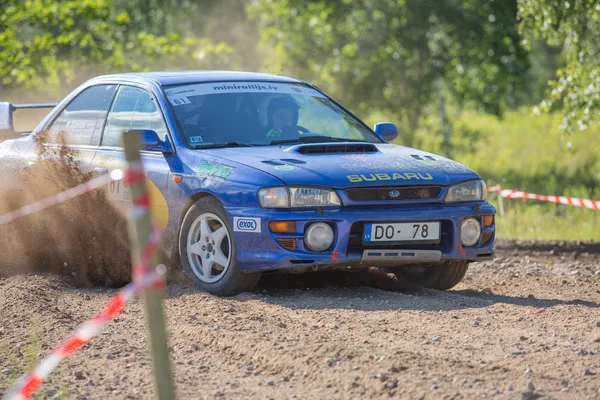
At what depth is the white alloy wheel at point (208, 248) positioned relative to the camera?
7.34m

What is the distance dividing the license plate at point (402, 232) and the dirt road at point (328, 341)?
1.39 ft

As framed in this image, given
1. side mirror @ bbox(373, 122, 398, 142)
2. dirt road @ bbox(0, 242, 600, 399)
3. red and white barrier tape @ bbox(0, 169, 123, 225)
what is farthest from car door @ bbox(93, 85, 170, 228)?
side mirror @ bbox(373, 122, 398, 142)

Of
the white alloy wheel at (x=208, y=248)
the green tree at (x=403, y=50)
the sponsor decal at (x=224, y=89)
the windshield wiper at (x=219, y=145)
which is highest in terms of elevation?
the green tree at (x=403, y=50)

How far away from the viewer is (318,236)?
7031 mm

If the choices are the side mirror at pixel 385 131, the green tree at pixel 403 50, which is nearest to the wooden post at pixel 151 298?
the side mirror at pixel 385 131

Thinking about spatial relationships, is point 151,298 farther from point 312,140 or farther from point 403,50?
point 403,50

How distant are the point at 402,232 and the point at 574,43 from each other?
7.57 metres

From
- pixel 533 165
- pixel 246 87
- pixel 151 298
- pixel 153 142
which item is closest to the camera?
pixel 151 298

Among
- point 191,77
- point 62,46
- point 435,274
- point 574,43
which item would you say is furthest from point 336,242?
point 62,46

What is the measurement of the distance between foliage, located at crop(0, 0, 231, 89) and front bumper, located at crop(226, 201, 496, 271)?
43.6 feet

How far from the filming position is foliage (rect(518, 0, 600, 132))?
42.1ft

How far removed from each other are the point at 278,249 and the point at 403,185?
961 mm

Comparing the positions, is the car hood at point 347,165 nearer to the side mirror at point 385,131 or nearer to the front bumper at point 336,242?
the front bumper at point 336,242

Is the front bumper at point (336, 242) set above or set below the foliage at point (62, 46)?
below
